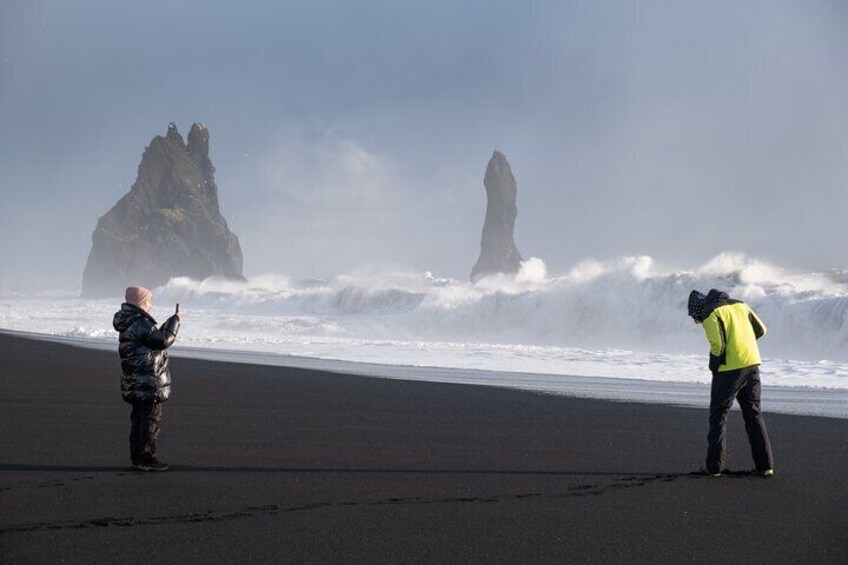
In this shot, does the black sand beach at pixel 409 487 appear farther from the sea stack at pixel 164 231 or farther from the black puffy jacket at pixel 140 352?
the sea stack at pixel 164 231

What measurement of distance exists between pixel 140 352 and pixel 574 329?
118 feet

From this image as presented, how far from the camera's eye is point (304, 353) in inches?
1037

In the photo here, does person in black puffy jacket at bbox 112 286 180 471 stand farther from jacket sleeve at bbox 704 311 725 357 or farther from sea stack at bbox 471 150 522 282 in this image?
sea stack at bbox 471 150 522 282

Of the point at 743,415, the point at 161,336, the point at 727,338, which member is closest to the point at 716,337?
the point at 727,338

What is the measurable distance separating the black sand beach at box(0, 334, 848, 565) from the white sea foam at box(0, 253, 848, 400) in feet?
29.7

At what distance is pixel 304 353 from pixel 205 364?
6.56 metres

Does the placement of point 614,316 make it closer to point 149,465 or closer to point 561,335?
point 561,335

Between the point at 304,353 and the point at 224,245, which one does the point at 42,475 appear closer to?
the point at 304,353

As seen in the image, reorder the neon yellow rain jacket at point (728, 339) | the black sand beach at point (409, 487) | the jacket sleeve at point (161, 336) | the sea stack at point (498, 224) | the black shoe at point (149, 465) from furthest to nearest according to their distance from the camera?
A: the sea stack at point (498, 224) → the neon yellow rain jacket at point (728, 339) → the black shoe at point (149, 465) → the jacket sleeve at point (161, 336) → the black sand beach at point (409, 487)

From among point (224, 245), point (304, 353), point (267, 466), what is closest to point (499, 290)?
point (304, 353)

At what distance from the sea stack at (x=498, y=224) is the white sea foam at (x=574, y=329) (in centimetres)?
7265

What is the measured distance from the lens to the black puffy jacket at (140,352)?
24.9 ft

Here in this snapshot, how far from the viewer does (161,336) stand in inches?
296

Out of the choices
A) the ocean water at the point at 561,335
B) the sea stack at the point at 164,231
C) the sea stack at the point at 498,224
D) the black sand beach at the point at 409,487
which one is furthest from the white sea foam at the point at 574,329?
the sea stack at the point at 164,231
